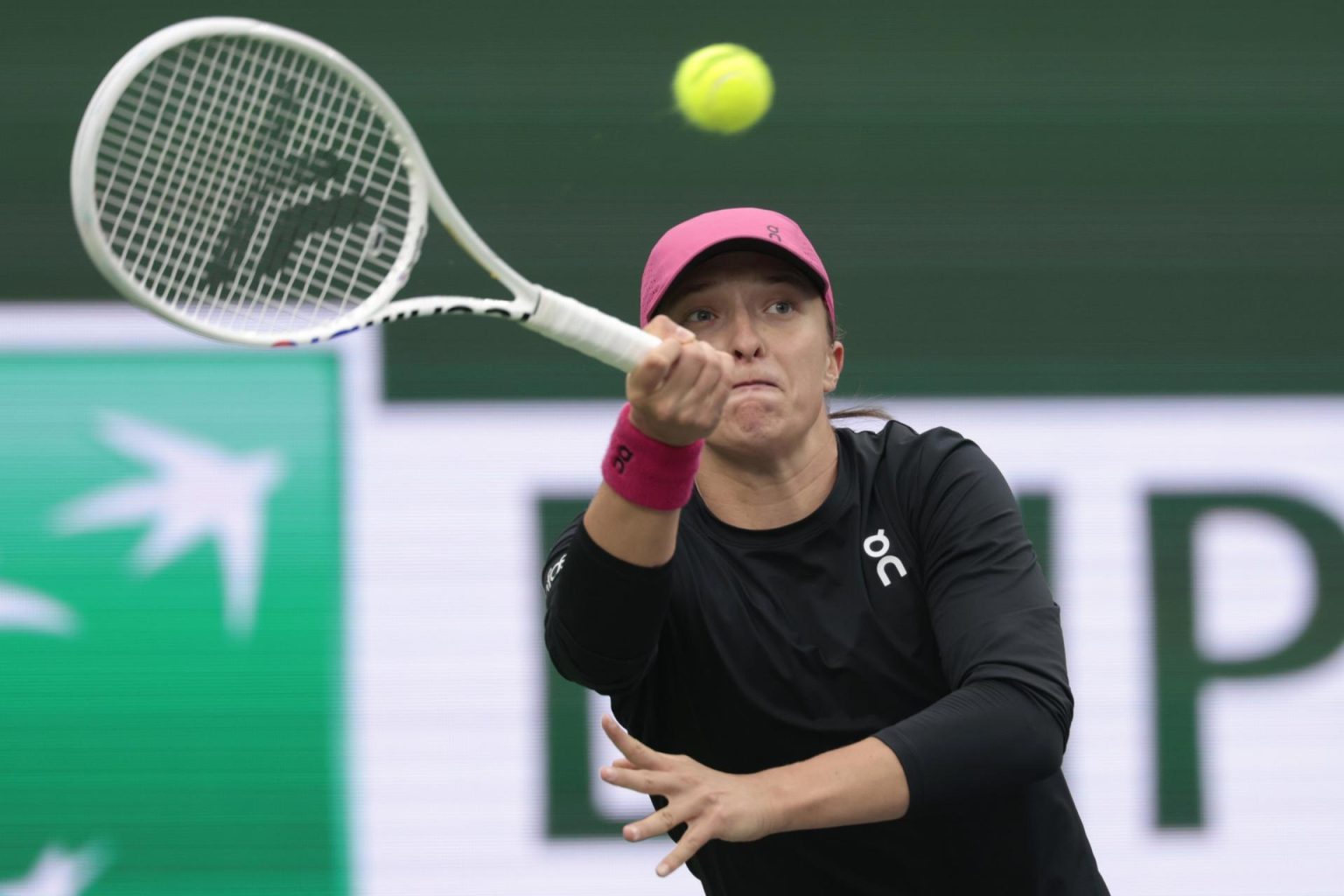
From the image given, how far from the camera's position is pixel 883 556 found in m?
2.05

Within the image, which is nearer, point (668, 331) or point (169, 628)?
point (668, 331)

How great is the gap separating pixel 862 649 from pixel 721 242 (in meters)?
0.53

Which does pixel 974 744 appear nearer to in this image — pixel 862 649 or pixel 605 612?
pixel 862 649

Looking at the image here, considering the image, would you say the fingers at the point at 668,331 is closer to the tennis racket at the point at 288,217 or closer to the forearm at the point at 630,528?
the tennis racket at the point at 288,217

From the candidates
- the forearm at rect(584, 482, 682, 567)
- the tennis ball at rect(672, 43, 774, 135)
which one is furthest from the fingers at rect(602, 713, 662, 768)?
the tennis ball at rect(672, 43, 774, 135)

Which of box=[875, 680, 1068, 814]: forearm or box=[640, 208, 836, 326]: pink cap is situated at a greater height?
box=[640, 208, 836, 326]: pink cap

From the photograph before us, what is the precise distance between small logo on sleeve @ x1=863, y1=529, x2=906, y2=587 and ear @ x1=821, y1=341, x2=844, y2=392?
224 mm

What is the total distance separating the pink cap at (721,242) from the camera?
204 cm

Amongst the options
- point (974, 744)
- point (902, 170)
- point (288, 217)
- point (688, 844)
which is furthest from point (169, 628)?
point (974, 744)

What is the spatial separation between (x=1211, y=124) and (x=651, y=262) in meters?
1.74

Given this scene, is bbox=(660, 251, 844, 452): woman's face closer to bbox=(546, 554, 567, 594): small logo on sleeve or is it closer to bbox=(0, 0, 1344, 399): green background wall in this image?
bbox=(546, 554, 567, 594): small logo on sleeve

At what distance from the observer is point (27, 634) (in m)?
3.24

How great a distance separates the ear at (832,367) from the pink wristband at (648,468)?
405mm

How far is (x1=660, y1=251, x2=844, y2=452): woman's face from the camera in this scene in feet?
6.70
